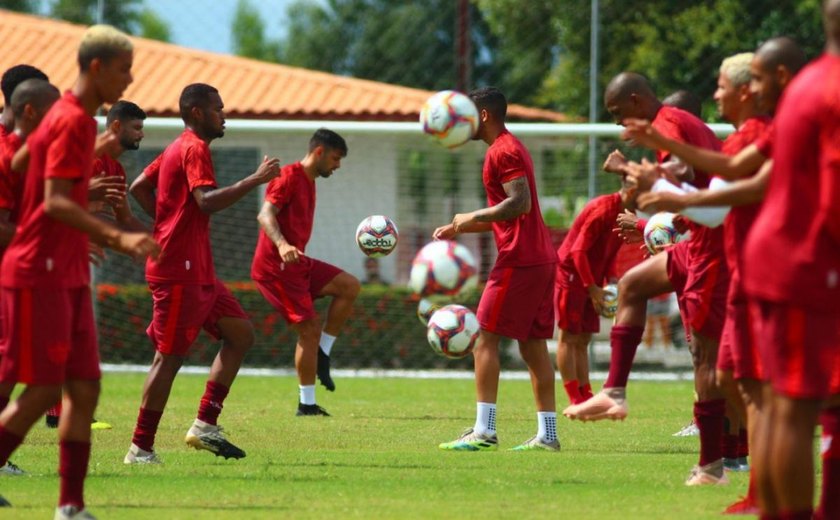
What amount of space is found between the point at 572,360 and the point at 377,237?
2172 mm

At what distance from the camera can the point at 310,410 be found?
42.0ft

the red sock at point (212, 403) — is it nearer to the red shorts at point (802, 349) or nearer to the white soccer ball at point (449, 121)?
the white soccer ball at point (449, 121)

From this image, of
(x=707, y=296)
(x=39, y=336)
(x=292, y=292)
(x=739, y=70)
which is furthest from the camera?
(x=292, y=292)

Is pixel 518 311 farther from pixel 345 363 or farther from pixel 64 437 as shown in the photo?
pixel 345 363

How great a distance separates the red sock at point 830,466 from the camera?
607cm

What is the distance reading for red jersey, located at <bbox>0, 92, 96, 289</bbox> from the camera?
652 centimetres

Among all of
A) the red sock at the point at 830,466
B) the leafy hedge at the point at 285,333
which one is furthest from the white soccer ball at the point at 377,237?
the leafy hedge at the point at 285,333

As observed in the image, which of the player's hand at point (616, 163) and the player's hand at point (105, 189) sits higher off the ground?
the player's hand at point (616, 163)

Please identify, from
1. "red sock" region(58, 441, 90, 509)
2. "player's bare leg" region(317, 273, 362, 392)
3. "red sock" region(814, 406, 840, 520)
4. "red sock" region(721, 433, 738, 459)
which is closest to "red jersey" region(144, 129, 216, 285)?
"red sock" region(58, 441, 90, 509)

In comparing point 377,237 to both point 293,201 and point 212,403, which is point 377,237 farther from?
point 212,403

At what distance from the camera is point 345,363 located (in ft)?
64.6

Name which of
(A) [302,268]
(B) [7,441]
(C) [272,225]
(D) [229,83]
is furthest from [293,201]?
(D) [229,83]

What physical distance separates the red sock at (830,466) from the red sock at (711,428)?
186cm

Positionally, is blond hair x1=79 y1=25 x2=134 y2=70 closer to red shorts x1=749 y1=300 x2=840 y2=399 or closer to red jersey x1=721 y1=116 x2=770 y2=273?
red jersey x1=721 y1=116 x2=770 y2=273
